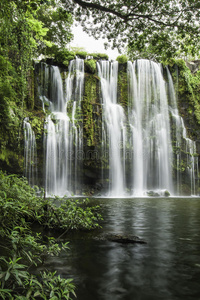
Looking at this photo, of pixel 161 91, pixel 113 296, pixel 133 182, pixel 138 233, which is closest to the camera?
pixel 113 296

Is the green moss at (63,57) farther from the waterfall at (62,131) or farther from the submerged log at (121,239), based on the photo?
the submerged log at (121,239)

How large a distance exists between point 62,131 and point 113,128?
4630mm

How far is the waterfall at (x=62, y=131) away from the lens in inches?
742

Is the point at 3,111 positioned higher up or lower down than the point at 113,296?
higher up

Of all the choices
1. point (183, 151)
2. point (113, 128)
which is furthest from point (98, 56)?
point (183, 151)

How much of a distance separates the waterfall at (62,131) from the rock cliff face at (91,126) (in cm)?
28

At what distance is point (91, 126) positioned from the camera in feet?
68.0

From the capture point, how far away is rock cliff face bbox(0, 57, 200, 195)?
679 inches

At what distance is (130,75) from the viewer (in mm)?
24031

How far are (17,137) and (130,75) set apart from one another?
512 inches

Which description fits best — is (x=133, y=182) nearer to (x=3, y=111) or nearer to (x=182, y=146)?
(x=182, y=146)

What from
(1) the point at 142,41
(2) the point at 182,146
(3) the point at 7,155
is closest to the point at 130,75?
(2) the point at 182,146

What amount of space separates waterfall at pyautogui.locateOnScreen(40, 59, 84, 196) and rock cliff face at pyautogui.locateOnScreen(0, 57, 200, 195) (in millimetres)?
279

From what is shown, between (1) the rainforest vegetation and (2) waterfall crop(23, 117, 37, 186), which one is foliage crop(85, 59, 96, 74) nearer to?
(1) the rainforest vegetation
